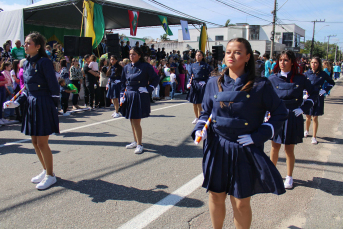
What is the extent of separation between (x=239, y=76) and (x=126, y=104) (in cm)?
336

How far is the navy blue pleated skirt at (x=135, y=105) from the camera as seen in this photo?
512cm

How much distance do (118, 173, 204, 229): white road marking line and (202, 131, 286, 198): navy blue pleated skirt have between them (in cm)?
104

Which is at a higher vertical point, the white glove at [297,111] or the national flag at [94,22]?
the national flag at [94,22]

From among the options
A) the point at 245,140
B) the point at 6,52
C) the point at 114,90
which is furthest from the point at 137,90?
the point at 6,52

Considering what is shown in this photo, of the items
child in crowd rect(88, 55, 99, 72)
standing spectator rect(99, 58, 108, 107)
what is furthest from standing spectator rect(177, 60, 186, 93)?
child in crowd rect(88, 55, 99, 72)

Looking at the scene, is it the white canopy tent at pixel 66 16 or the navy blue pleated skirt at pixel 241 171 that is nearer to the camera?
the navy blue pleated skirt at pixel 241 171

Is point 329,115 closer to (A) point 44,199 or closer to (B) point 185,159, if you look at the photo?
(B) point 185,159

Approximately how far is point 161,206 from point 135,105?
7.67 feet

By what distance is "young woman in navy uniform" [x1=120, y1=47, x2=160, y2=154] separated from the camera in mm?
5125

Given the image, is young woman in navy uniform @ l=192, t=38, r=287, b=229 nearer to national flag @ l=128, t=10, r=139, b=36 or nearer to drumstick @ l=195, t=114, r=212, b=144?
drumstick @ l=195, t=114, r=212, b=144

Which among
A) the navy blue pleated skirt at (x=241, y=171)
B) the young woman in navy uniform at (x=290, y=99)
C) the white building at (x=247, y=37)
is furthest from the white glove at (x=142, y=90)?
the white building at (x=247, y=37)

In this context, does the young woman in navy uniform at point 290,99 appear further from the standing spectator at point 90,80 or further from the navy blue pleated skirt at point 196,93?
the standing spectator at point 90,80

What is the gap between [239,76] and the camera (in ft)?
→ 7.16

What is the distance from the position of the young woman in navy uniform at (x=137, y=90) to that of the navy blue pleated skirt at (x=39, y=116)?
1.64m
